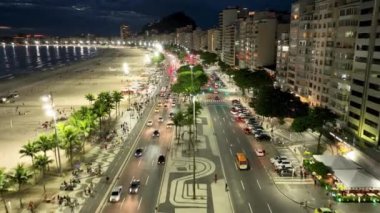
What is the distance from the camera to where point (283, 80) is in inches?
4695

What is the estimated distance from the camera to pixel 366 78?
62.8 meters

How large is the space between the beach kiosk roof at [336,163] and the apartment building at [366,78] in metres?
8.36

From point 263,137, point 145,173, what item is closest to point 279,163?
point 263,137

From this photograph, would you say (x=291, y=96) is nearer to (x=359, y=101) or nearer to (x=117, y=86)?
(x=359, y=101)

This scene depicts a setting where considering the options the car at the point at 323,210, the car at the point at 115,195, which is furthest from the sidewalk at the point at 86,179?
the car at the point at 323,210

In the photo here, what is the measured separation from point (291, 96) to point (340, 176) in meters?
37.8

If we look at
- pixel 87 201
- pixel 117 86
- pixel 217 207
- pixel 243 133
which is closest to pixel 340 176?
Answer: pixel 217 207

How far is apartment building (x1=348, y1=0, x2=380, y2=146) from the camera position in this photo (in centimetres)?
5972

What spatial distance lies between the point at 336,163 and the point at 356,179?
5.08 m

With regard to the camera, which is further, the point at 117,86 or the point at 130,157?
the point at 117,86

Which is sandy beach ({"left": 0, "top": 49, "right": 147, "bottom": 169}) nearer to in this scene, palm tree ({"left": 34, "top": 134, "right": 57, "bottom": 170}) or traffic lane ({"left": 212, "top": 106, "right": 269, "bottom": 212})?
A: palm tree ({"left": 34, "top": 134, "right": 57, "bottom": 170})

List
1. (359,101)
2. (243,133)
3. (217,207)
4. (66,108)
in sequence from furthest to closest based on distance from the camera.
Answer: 1. (66,108)
2. (243,133)
3. (359,101)
4. (217,207)

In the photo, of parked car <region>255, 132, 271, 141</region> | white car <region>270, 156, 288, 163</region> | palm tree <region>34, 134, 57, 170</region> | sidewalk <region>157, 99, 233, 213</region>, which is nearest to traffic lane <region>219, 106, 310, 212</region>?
white car <region>270, 156, 288, 163</region>

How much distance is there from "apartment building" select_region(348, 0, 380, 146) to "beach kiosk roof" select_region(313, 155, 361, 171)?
27.4 feet
